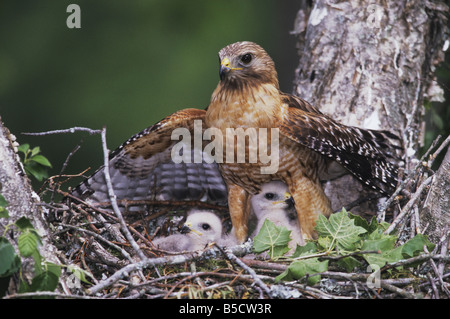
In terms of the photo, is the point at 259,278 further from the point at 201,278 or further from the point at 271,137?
the point at 271,137

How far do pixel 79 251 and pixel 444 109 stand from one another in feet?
14.4

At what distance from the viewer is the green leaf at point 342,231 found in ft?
14.0

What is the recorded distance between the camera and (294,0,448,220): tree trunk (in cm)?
634

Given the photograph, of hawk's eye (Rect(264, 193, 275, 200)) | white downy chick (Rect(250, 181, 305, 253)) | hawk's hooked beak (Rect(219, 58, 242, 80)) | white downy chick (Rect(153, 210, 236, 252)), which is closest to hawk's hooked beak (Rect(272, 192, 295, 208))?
white downy chick (Rect(250, 181, 305, 253))

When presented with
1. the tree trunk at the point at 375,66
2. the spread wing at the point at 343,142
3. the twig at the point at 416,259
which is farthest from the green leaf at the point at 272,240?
the tree trunk at the point at 375,66

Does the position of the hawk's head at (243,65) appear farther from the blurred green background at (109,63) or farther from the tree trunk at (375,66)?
the blurred green background at (109,63)

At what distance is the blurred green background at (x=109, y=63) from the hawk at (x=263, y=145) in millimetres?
4135

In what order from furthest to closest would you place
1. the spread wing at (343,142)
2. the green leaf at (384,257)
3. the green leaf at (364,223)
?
the spread wing at (343,142) → the green leaf at (364,223) → the green leaf at (384,257)

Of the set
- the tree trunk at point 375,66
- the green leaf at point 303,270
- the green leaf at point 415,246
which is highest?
the tree trunk at point 375,66

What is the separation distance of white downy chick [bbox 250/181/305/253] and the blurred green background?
4380 mm

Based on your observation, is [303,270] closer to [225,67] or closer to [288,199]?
[288,199]

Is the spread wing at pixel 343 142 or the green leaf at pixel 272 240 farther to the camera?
the spread wing at pixel 343 142

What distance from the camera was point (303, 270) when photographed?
400 centimetres

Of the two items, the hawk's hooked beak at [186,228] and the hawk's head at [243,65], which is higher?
the hawk's head at [243,65]
